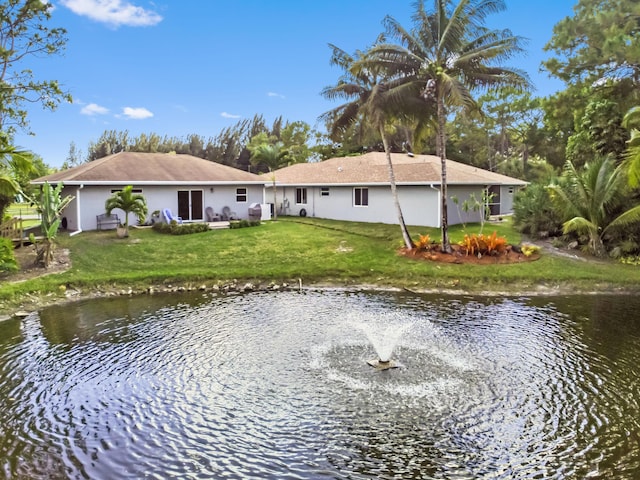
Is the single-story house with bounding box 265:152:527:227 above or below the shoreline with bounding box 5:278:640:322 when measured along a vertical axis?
above

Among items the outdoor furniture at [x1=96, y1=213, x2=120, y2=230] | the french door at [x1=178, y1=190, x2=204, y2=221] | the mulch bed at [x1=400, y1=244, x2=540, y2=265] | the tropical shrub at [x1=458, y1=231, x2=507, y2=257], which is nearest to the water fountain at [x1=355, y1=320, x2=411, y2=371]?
the mulch bed at [x1=400, y1=244, x2=540, y2=265]

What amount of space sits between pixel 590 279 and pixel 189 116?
2707 inches

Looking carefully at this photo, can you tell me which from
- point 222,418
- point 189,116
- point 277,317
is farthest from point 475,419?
point 189,116

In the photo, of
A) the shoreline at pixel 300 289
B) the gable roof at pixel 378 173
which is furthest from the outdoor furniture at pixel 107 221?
the gable roof at pixel 378 173

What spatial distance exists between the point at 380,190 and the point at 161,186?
1267 cm

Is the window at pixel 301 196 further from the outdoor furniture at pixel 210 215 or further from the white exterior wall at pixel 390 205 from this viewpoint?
the outdoor furniture at pixel 210 215

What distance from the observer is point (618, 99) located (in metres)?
23.0

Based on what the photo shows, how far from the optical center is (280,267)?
18766 millimetres

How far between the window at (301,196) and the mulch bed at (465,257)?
1391 centimetres

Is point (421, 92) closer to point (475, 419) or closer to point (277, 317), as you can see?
point (277, 317)

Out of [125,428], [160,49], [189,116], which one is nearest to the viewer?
[125,428]

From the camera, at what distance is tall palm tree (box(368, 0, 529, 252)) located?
17766 millimetres

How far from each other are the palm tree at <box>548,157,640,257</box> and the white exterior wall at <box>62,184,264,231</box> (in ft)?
57.2

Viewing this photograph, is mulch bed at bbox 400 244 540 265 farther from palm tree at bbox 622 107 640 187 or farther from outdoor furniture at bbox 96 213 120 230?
outdoor furniture at bbox 96 213 120 230
